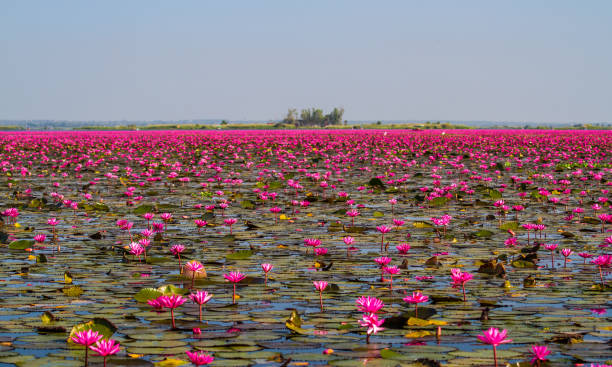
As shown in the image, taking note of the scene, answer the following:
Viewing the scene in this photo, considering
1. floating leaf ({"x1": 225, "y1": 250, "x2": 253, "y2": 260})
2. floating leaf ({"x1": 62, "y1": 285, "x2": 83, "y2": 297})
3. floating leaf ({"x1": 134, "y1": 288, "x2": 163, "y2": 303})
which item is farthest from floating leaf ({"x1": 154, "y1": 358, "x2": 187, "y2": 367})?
floating leaf ({"x1": 225, "y1": 250, "x2": 253, "y2": 260})

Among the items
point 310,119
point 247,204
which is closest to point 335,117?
point 310,119

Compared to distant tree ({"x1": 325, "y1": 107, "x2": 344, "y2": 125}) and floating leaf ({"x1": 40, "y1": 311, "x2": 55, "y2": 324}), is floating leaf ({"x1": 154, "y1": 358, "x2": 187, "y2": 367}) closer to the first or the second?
floating leaf ({"x1": 40, "y1": 311, "x2": 55, "y2": 324})

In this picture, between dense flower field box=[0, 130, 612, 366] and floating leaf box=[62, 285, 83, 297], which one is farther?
floating leaf box=[62, 285, 83, 297]

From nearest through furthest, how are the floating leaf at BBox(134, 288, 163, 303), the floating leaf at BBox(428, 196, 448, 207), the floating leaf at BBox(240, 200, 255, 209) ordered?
the floating leaf at BBox(134, 288, 163, 303) < the floating leaf at BBox(428, 196, 448, 207) < the floating leaf at BBox(240, 200, 255, 209)

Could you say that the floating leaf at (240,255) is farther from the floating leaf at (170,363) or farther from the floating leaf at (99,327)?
the floating leaf at (170,363)

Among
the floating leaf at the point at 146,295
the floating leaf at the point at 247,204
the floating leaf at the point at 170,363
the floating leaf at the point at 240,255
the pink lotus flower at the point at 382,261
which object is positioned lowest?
the floating leaf at the point at 247,204

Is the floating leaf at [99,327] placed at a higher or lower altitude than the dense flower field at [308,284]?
higher

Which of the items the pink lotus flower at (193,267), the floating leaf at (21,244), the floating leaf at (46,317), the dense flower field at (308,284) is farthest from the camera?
the floating leaf at (21,244)

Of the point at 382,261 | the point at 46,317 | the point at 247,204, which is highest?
the point at 382,261

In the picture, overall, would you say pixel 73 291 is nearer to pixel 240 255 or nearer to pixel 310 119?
pixel 240 255

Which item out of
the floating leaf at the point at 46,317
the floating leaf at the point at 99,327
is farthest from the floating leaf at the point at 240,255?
the floating leaf at the point at 99,327

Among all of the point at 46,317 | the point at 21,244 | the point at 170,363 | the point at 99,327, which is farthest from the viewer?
the point at 21,244

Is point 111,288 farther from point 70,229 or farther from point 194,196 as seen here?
point 194,196

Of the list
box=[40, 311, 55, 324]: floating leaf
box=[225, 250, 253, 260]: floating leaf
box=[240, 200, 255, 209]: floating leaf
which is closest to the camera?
box=[40, 311, 55, 324]: floating leaf
